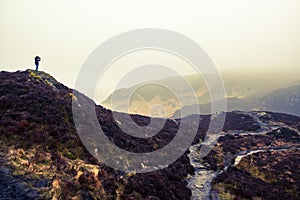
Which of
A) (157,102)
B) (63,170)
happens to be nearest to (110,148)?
(63,170)

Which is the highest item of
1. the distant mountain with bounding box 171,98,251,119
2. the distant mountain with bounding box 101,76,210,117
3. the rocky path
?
the distant mountain with bounding box 101,76,210,117

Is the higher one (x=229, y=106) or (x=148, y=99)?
(x=148, y=99)

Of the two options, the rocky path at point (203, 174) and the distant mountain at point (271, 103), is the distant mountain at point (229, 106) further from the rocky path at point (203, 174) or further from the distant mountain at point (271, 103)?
the rocky path at point (203, 174)

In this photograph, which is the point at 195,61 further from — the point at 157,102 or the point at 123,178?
the point at 157,102

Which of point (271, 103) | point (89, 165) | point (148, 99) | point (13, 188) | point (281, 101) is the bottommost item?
point (271, 103)

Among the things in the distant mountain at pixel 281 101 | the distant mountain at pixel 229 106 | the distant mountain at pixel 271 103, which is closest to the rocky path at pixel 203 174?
the distant mountain at pixel 229 106

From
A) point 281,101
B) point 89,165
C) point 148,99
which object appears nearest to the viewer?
point 89,165

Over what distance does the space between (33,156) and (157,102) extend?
462 feet

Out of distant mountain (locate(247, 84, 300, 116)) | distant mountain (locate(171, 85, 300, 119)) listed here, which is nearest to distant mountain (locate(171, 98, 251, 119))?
distant mountain (locate(171, 85, 300, 119))

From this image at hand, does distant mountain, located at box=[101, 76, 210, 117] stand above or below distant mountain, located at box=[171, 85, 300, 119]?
above

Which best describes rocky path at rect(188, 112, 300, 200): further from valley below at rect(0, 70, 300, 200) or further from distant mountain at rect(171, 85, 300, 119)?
distant mountain at rect(171, 85, 300, 119)

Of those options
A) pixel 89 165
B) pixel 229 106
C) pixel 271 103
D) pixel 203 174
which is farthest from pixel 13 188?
pixel 271 103

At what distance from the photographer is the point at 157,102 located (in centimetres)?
15500

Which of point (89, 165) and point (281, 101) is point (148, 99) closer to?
point (281, 101)
